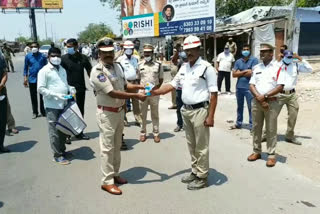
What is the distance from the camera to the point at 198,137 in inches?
155

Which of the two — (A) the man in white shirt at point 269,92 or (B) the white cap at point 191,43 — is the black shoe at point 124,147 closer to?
(A) the man in white shirt at point 269,92

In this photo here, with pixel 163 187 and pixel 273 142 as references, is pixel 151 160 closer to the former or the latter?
pixel 163 187

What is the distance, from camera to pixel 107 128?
3.91m

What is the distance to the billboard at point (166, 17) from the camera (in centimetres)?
1535

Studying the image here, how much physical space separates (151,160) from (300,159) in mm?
2435

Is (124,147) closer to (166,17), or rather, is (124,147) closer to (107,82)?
(107,82)

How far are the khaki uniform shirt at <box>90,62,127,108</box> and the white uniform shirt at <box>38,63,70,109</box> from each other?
1.32 meters

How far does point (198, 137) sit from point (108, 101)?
4.05 feet

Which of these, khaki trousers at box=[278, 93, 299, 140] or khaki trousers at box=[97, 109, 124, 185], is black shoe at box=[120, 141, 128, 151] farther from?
khaki trousers at box=[278, 93, 299, 140]

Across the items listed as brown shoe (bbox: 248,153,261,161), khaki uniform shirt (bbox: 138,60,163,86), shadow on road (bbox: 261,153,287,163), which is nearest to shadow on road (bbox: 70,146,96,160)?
khaki uniform shirt (bbox: 138,60,163,86)

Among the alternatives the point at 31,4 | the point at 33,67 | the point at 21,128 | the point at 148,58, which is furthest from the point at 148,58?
the point at 31,4

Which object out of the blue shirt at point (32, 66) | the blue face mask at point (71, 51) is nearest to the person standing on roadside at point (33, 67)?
the blue shirt at point (32, 66)

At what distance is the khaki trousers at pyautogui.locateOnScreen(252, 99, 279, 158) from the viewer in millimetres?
4730

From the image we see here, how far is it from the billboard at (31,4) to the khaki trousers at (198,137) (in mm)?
58438
